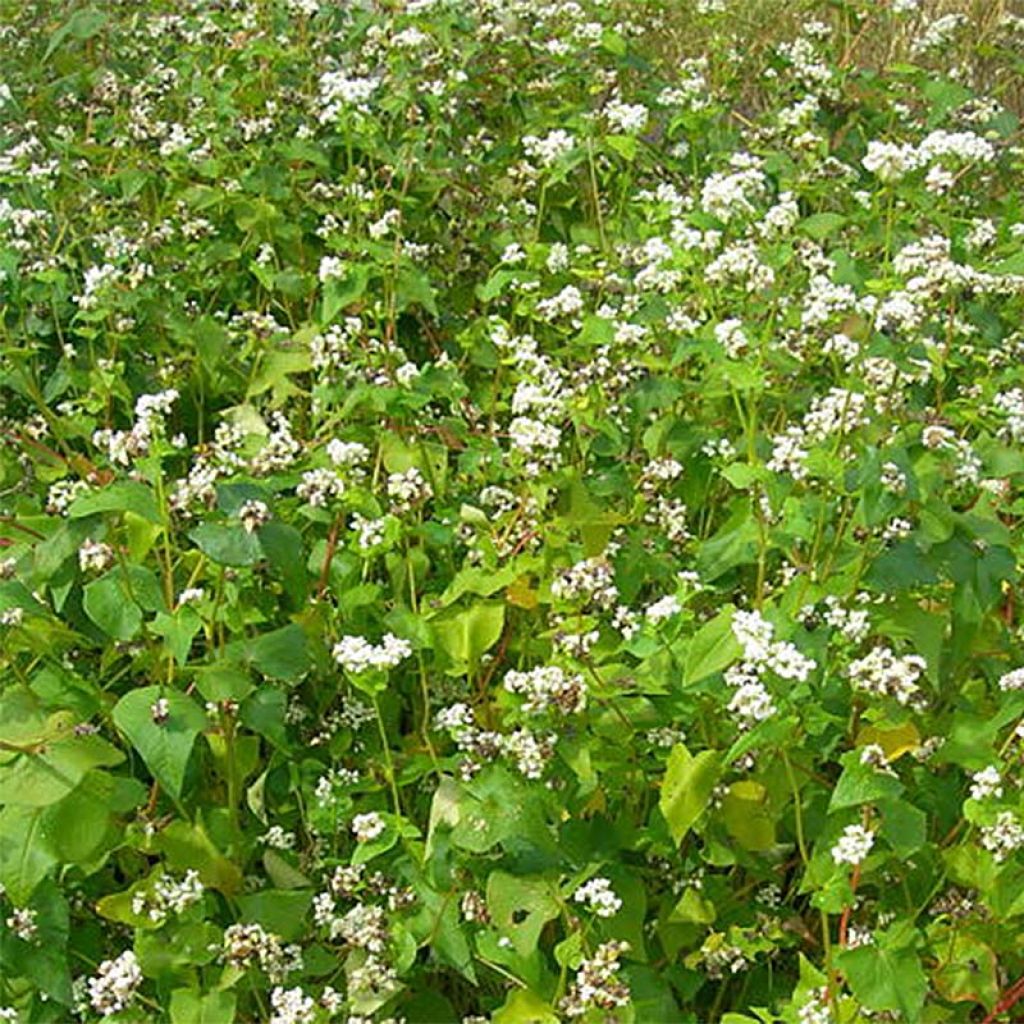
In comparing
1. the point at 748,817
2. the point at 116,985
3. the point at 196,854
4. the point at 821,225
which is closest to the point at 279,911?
the point at 196,854

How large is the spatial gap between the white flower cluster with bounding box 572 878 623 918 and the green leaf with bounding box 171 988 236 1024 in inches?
22.6

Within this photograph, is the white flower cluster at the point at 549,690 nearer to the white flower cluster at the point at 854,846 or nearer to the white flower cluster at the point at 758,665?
the white flower cluster at the point at 758,665

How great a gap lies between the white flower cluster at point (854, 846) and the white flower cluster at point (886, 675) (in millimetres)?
207

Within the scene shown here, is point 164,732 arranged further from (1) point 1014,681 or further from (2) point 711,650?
(1) point 1014,681

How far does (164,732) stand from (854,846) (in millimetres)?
1080

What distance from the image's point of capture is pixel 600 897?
109 inches

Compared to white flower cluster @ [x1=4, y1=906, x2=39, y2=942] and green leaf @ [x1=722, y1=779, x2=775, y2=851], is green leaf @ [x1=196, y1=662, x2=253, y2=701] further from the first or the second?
green leaf @ [x1=722, y1=779, x2=775, y2=851]

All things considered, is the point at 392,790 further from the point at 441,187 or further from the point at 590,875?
the point at 441,187

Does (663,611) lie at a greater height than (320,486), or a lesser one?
lesser

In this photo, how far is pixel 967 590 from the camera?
10.4 feet

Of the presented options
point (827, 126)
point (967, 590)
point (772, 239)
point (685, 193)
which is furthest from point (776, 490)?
point (827, 126)

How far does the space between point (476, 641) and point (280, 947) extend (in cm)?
64

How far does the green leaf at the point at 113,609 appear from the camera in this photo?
294cm

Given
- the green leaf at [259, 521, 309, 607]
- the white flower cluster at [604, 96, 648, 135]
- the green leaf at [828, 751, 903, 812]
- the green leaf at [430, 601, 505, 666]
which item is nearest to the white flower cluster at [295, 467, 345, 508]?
the green leaf at [259, 521, 309, 607]
